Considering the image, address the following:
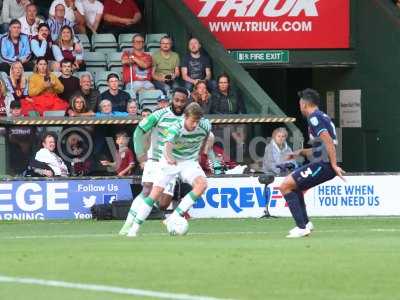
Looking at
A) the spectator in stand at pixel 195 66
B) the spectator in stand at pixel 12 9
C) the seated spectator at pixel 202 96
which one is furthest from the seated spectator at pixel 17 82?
the spectator in stand at pixel 195 66

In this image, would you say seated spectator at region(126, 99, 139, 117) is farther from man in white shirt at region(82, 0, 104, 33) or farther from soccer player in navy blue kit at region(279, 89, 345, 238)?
soccer player in navy blue kit at region(279, 89, 345, 238)

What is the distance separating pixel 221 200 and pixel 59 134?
3.18 meters

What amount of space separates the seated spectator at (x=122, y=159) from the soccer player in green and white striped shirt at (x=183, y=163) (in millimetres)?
6406

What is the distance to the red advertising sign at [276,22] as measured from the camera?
3033cm

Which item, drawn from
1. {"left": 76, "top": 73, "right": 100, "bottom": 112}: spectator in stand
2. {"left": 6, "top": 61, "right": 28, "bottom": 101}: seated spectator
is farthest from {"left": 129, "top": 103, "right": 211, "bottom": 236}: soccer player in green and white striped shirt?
{"left": 6, "top": 61, "right": 28, "bottom": 101}: seated spectator

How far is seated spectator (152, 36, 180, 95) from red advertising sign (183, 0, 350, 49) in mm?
3297

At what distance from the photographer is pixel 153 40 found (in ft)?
91.5

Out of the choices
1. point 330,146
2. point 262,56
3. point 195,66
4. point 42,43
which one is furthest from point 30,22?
point 330,146

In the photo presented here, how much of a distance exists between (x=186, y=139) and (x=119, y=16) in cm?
1083

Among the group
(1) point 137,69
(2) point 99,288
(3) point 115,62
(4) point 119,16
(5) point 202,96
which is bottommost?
(2) point 99,288

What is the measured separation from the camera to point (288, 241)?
1588 centimetres

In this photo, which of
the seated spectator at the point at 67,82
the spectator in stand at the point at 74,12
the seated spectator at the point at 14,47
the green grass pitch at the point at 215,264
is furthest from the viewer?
the spectator in stand at the point at 74,12

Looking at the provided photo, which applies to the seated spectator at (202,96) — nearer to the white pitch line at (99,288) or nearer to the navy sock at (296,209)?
the navy sock at (296,209)

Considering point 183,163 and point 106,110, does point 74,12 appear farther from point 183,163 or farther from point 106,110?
point 183,163
